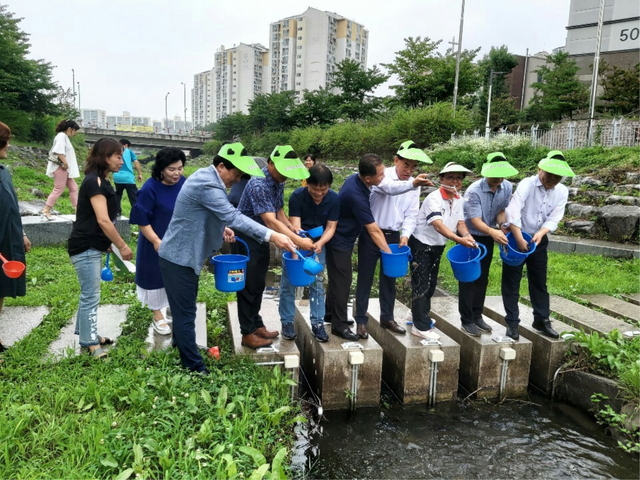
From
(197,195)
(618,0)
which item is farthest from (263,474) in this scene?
(618,0)

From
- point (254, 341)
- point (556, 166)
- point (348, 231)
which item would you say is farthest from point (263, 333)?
point (556, 166)

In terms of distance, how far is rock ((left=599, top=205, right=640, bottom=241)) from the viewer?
866cm

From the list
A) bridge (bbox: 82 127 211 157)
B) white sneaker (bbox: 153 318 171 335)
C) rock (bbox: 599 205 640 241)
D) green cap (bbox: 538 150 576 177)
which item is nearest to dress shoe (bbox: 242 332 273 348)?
white sneaker (bbox: 153 318 171 335)

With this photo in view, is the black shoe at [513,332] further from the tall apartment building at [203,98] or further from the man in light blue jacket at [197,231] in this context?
the tall apartment building at [203,98]

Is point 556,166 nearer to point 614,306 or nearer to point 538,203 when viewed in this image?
point 538,203

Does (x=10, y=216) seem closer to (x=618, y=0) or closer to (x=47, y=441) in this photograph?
(x=47, y=441)

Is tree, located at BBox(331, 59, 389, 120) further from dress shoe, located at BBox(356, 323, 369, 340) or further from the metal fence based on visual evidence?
dress shoe, located at BBox(356, 323, 369, 340)

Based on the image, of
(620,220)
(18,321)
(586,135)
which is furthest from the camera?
(586,135)

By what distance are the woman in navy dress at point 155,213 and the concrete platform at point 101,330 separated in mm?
628

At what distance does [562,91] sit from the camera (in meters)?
26.0

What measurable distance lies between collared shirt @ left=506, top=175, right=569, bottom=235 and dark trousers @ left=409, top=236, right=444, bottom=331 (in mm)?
798

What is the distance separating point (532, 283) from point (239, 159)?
3.16 metres

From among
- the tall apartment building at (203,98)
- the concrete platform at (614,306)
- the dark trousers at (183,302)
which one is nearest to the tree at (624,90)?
the concrete platform at (614,306)

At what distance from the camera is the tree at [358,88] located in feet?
94.2
